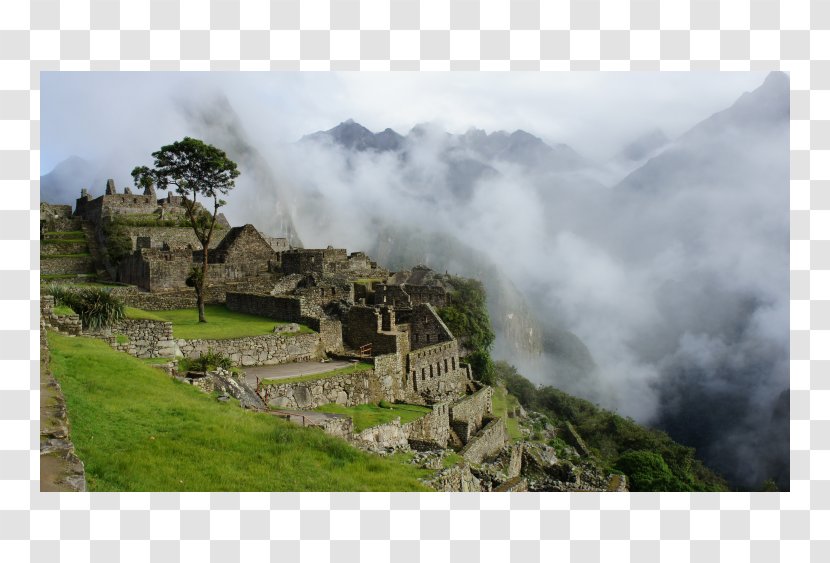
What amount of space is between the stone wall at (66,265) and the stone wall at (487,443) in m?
24.9

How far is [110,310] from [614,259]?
52.5 meters

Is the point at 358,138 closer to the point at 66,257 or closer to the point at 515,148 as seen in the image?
the point at 515,148

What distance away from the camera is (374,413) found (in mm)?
17578

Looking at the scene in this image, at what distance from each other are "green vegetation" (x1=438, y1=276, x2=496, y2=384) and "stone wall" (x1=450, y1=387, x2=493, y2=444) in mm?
5180

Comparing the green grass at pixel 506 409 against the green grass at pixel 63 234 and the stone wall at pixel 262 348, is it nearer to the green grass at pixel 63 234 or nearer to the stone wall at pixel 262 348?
the stone wall at pixel 262 348

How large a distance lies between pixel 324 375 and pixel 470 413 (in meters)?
7.73

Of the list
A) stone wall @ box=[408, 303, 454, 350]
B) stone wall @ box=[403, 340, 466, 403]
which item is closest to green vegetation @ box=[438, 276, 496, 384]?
stone wall @ box=[408, 303, 454, 350]

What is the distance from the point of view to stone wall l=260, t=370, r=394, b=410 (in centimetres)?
1552

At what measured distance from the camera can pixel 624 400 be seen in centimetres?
5166

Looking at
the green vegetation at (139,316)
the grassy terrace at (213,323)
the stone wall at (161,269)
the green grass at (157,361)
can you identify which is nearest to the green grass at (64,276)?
the stone wall at (161,269)

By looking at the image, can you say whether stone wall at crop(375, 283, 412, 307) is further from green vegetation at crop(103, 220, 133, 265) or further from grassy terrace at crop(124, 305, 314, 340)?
green vegetation at crop(103, 220, 133, 265)

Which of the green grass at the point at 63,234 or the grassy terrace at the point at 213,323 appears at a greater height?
the green grass at the point at 63,234

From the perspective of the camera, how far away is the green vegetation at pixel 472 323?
31281 mm

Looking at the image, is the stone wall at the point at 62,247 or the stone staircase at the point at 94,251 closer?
the stone staircase at the point at 94,251
